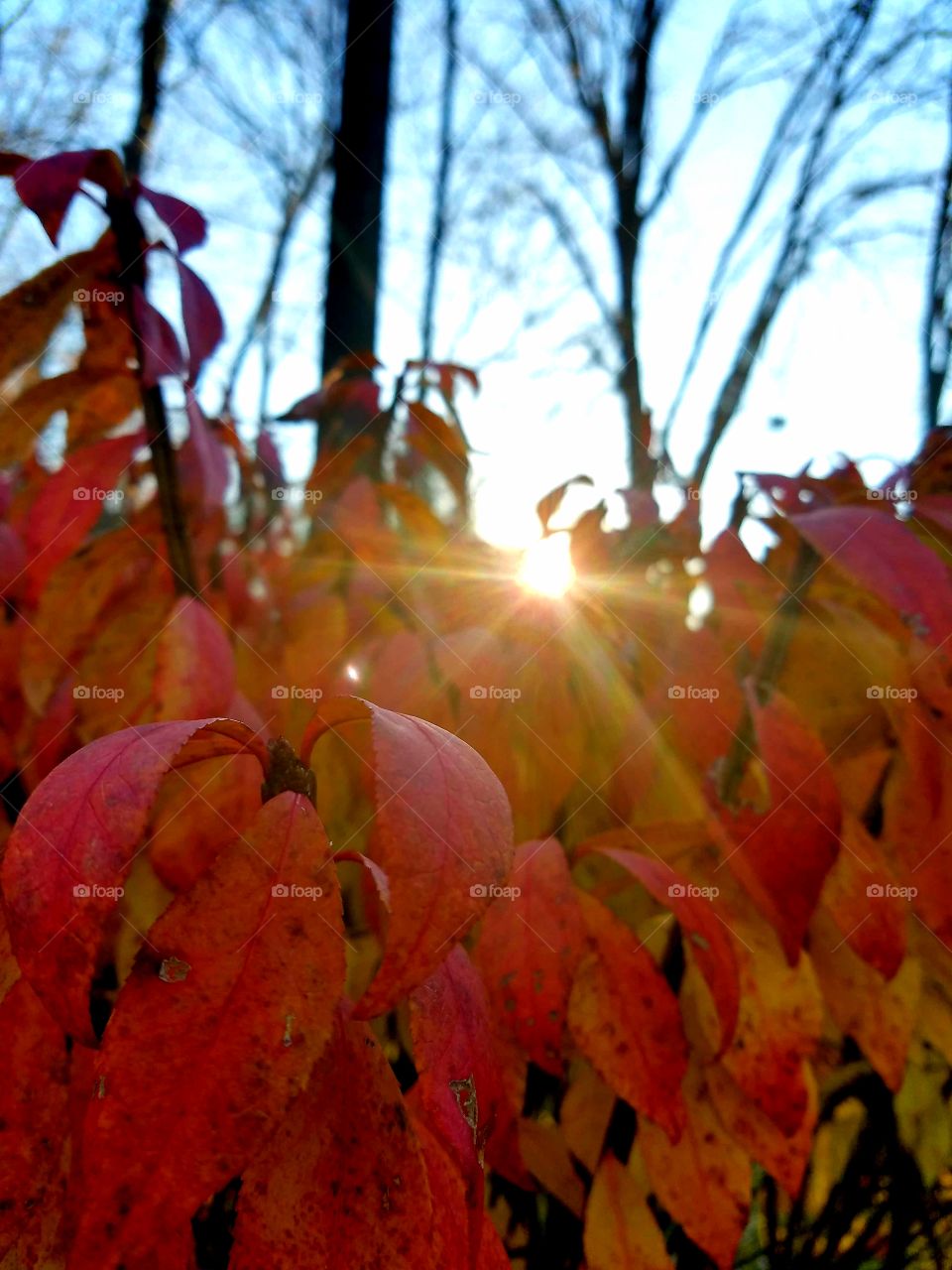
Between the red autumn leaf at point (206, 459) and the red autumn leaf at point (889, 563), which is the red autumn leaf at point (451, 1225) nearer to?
the red autumn leaf at point (889, 563)

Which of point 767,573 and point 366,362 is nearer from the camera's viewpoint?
point 767,573

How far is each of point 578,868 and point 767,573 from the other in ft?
1.02

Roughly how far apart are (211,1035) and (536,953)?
0.23 metres

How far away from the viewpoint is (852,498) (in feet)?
2.40

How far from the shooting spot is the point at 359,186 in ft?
5.11

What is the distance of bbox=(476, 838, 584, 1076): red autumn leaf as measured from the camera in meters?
0.51

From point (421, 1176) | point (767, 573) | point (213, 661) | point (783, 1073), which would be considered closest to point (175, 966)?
point (421, 1176)

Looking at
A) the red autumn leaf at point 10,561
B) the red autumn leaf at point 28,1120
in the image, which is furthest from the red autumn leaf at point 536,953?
the red autumn leaf at point 10,561

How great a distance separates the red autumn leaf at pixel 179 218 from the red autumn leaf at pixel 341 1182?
49 centimetres

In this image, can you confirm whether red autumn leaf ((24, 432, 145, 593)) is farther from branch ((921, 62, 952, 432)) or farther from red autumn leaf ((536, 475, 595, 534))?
branch ((921, 62, 952, 432))

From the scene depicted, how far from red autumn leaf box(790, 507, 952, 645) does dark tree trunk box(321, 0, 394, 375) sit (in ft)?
3.61

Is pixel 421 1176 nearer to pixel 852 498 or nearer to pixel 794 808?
pixel 794 808

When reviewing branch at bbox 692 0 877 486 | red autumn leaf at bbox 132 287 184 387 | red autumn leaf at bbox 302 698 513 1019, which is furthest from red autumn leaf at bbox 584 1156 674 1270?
branch at bbox 692 0 877 486

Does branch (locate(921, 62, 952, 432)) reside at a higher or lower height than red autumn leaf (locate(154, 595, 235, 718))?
higher
